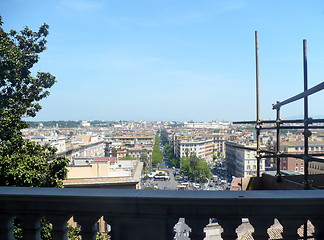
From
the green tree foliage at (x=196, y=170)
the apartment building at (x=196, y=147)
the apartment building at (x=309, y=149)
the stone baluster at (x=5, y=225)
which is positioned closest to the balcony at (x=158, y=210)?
the stone baluster at (x=5, y=225)

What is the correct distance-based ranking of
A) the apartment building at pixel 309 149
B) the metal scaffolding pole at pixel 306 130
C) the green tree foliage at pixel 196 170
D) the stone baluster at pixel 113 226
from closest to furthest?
the stone baluster at pixel 113 226
the metal scaffolding pole at pixel 306 130
the apartment building at pixel 309 149
the green tree foliage at pixel 196 170

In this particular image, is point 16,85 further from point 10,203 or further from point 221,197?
point 221,197

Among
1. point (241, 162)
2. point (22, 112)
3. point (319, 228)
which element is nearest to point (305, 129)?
point (319, 228)

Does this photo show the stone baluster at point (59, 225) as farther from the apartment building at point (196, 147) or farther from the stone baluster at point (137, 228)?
the apartment building at point (196, 147)

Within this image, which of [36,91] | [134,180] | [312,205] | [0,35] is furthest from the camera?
[134,180]

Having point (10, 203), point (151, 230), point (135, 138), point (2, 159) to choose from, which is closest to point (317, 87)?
point (151, 230)

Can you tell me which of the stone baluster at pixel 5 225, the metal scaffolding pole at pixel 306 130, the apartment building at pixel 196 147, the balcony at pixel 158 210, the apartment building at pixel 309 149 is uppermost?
the metal scaffolding pole at pixel 306 130

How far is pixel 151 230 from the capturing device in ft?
6.81

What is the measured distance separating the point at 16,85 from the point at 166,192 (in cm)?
647

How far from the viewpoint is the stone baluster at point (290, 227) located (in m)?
2.00

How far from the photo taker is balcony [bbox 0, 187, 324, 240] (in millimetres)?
1980

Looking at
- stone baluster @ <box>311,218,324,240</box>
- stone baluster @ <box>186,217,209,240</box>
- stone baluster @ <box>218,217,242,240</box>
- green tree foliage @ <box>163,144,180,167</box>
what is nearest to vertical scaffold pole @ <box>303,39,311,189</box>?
stone baluster @ <box>311,218,324,240</box>

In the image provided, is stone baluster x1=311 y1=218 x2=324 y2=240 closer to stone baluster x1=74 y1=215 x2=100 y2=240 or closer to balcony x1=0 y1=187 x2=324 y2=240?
balcony x1=0 y1=187 x2=324 y2=240

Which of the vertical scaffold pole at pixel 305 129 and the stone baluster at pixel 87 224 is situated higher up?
the vertical scaffold pole at pixel 305 129
